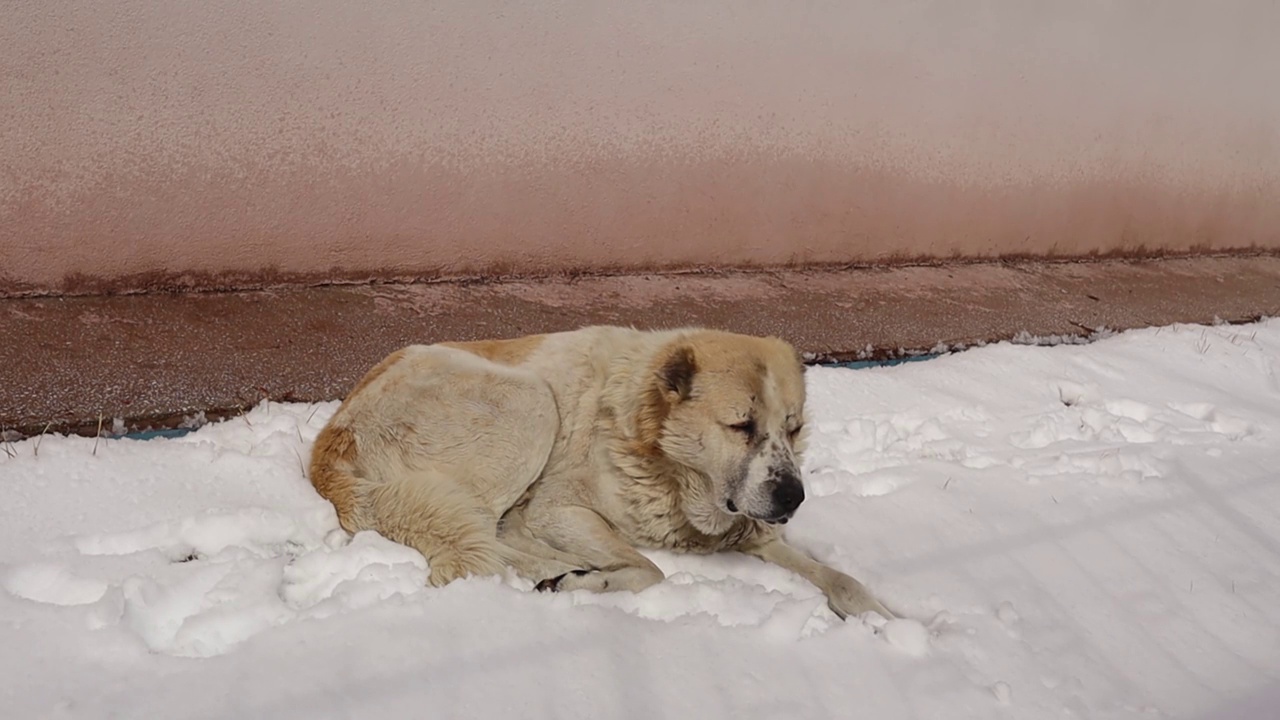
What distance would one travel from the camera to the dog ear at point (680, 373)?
2947mm

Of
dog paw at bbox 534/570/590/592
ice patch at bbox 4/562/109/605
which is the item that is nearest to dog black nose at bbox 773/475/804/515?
dog paw at bbox 534/570/590/592

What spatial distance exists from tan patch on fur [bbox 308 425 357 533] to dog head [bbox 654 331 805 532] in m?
0.99

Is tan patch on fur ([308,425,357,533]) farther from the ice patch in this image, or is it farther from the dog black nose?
the dog black nose

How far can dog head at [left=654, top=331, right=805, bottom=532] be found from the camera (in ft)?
9.23

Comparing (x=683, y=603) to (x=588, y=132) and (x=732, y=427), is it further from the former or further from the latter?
(x=588, y=132)

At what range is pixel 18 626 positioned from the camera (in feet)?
7.16

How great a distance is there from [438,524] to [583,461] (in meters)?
0.61

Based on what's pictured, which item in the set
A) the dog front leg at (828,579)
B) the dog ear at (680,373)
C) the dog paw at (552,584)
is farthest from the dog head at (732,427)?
the dog paw at (552,584)

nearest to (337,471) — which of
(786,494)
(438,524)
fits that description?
(438,524)

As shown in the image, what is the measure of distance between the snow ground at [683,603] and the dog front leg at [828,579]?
7cm

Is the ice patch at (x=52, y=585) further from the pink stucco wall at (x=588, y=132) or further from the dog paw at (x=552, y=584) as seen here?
the pink stucco wall at (x=588, y=132)

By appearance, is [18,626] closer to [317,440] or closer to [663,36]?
[317,440]

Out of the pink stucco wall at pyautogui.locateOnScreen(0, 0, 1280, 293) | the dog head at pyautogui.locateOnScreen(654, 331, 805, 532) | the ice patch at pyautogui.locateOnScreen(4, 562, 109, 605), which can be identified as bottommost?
the ice patch at pyautogui.locateOnScreen(4, 562, 109, 605)

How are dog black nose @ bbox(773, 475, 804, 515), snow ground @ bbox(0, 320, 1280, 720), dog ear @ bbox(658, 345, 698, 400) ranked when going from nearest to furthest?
snow ground @ bbox(0, 320, 1280, 720)
dog black nose @ bbox(773, 475, 804, 515)
dog ear @ bbox(658, 345, 698, 400)
